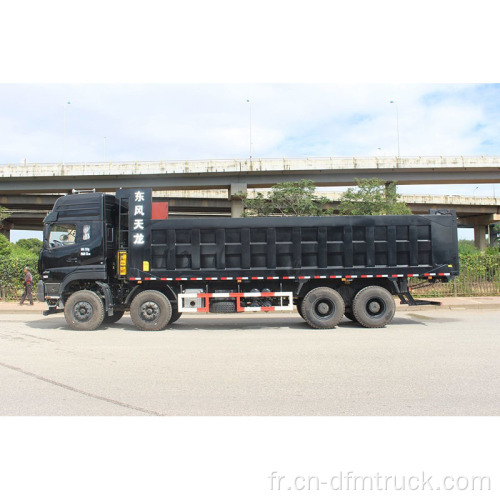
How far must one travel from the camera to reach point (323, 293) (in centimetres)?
1077

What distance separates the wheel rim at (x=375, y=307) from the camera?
1087 cm

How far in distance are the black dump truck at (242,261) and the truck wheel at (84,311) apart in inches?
1.0

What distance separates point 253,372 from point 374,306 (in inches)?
224

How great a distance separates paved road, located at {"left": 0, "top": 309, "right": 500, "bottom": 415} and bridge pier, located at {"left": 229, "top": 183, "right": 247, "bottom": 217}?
2509 cm

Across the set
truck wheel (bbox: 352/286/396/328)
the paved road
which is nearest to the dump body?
truck wheel (bbox: 352/286/396/328)

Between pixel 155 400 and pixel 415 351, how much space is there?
4.94 meters

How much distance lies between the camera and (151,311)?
10.8 meters

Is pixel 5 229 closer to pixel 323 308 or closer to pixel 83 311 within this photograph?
pixel 83 311

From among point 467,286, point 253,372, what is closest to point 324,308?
point 253,372

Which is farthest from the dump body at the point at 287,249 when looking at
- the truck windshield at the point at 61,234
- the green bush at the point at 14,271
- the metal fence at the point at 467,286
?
the green bush at the point at 14,271

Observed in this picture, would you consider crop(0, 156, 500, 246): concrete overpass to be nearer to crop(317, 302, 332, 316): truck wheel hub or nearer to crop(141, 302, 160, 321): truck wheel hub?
crop(317, 302, 332, 316): truck wheel hub

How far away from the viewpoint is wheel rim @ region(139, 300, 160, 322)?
1074cm

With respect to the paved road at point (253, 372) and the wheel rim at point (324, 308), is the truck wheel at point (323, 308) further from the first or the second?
the paved road at point (253, 372)

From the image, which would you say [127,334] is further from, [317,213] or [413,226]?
[317,213]
